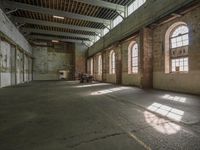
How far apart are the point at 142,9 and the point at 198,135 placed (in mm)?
10834

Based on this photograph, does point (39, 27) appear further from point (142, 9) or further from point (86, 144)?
point (86, 144)

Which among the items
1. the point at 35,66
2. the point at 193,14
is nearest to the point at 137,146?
the point at 193,14

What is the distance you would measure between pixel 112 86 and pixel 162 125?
954 cm

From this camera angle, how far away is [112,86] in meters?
12.6

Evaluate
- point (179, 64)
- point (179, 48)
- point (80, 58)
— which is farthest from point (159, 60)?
point (80, 58)

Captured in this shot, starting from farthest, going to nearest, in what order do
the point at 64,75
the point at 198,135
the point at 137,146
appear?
the point at 64,75 < the point at 198,135 < the point at 137,146

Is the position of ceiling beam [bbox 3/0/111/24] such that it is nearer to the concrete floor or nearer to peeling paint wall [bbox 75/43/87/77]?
peeling paint wall [bbox 75/43/87/77]

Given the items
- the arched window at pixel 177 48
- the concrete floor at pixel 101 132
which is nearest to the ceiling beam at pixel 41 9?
the arched window at pixel 177 48

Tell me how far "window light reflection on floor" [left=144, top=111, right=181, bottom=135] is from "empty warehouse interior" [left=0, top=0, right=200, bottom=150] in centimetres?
2

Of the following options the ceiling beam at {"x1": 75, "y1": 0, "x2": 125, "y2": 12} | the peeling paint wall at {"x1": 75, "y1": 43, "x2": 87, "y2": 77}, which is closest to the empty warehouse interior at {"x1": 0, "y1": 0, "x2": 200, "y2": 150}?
the ceiling beam at {"x1": 75, "y1": 0, "x2": 125, "y2": 12}

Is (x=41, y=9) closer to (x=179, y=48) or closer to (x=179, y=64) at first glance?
(x=179, y=48)

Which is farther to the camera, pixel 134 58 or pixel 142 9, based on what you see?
pixel 134 58

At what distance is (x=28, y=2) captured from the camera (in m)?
A: 13.3

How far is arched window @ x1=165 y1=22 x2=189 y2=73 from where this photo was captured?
8.36 meters
